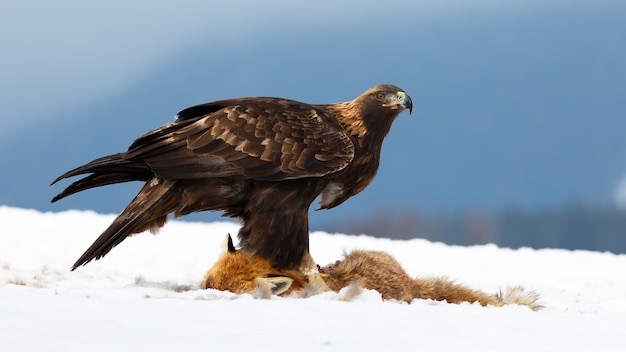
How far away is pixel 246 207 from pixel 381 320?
2.38 m

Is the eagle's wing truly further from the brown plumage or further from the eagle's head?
the eagle's head

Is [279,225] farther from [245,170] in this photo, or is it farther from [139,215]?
[139,215]

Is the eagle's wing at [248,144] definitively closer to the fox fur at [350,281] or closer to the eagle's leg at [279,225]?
the eagle's leg at [279,225]

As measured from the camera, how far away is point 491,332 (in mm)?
5797

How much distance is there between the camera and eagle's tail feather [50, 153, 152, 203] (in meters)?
8.01

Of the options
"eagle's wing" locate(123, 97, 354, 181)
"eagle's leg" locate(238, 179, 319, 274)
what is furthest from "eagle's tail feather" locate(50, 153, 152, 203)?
"eagle's leg" locate(238, 179, 319, 274)

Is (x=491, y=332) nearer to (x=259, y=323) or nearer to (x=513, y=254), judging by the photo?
(x=259, y=323)

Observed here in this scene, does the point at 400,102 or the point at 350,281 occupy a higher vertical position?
the point at 400,102

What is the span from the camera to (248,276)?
7270mm

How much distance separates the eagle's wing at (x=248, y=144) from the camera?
25.3 ft

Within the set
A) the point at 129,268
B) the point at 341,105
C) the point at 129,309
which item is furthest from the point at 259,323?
the point at 129,268

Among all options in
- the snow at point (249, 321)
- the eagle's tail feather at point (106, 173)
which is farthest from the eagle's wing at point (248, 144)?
the snow at point (249, 321)

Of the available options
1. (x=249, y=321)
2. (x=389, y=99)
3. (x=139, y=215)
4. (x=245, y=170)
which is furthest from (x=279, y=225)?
(x=249, y=321)

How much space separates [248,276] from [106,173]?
194cm
